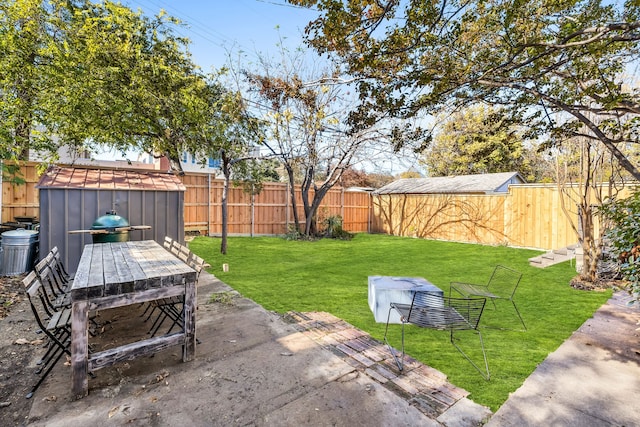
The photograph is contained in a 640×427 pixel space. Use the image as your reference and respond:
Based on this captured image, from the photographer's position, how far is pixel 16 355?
306 centimetres

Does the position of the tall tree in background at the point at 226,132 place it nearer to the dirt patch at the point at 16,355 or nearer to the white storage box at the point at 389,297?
the dirt patch at the point at 16,355

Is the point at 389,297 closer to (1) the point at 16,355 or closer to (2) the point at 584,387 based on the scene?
(2) the point at 584,387

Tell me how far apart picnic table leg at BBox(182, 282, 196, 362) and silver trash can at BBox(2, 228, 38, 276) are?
5.51 meters

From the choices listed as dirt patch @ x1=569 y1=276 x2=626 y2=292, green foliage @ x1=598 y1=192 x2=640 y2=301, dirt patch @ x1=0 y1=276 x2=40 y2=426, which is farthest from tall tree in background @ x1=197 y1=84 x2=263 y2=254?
dirt patch @ x1=569 y1=276 x2=626 y2=292

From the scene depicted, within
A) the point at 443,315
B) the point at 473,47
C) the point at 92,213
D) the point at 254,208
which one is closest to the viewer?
the point at 443,315

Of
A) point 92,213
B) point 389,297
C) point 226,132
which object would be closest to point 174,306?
point 389,297

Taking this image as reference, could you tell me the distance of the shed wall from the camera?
5.84 metres

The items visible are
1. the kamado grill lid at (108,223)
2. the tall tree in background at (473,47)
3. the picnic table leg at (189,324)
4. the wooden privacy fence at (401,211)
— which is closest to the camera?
the picnic table leg at (189,324)

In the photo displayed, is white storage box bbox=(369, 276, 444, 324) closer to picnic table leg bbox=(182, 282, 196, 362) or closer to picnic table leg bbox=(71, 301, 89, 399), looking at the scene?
picnic table leg bbox=(182, 282, 196, 362)

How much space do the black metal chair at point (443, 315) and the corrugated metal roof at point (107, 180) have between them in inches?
246

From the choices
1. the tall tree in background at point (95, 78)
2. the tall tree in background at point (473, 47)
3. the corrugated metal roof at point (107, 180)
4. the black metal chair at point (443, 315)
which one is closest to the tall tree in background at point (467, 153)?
the tall tree in background at point (473, 47)

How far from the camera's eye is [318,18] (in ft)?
11.3

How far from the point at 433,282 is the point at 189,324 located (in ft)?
16.3

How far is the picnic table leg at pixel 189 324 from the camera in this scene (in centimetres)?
293
